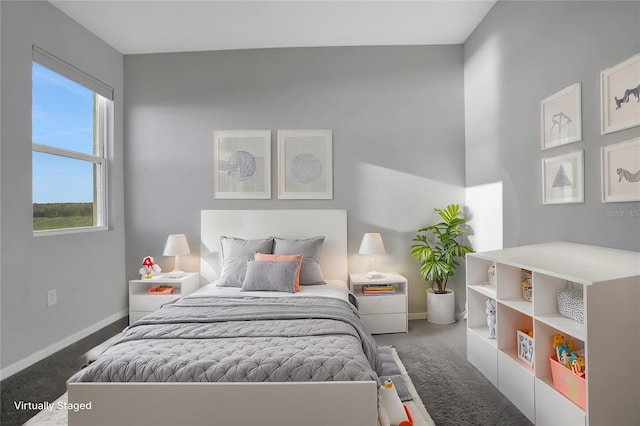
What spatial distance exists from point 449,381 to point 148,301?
2.81 m

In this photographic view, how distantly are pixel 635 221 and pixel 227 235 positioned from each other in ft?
10.8

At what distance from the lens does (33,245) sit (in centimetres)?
278

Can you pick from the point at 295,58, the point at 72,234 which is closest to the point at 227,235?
the point at 72,234

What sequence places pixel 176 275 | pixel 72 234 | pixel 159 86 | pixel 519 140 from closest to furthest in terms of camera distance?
pixel 519 140 < pixel 72 234 < pixel 176 275 < pixel 159 86

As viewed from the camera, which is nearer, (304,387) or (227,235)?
(304,387)

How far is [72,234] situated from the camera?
3193mm

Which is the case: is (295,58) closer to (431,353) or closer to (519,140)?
(519,140)

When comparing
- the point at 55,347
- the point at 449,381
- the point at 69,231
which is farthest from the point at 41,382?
the point at 449,381

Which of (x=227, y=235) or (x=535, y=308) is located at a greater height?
(x=227, y=235)

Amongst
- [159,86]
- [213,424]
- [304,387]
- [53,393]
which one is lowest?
[53,393]

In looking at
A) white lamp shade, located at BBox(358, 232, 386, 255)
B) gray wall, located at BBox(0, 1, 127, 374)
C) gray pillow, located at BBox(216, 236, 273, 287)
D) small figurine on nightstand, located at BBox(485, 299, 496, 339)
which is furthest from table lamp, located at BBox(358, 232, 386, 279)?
gray wall, located at BBox(0, 1, 127, 374)

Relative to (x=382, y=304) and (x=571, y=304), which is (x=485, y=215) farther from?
(x=571, y=304)

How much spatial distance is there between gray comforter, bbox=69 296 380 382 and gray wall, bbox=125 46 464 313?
1.52 metres

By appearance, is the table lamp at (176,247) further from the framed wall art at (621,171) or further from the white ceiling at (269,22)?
the framed wall art at (621,171)
